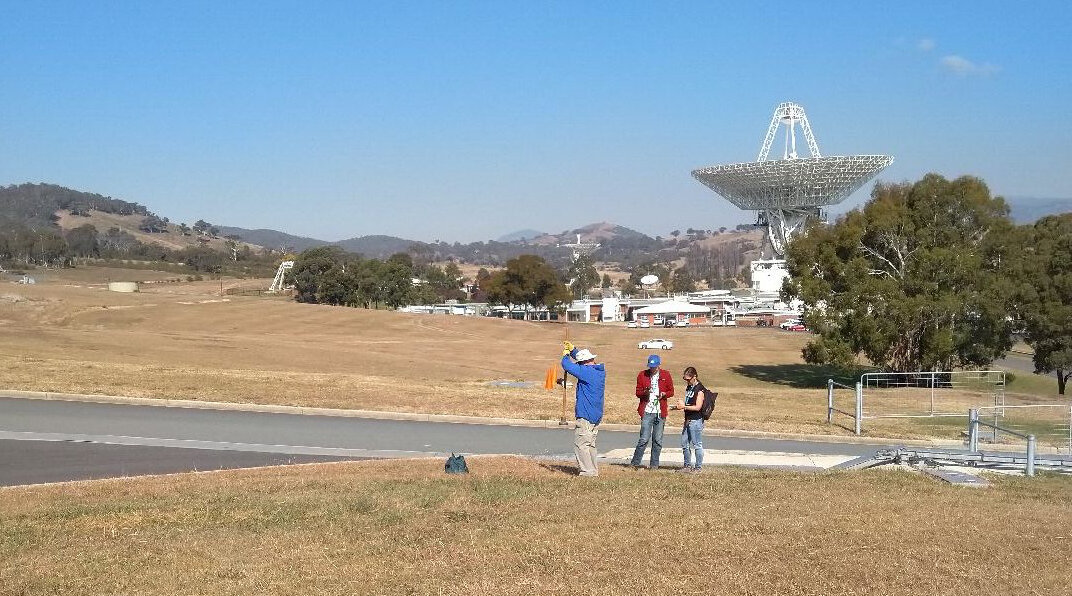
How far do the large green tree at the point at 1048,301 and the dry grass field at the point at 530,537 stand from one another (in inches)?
1512

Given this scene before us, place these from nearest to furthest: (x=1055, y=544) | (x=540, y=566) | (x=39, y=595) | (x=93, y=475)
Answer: (x=39, y=595) → (x=540, y=566) → (x=1055, y=544) → (x=93, y=475)

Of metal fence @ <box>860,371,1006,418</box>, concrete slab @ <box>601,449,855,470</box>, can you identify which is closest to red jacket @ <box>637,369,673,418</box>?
concrete slab @ <box>601,449,855,470</box>

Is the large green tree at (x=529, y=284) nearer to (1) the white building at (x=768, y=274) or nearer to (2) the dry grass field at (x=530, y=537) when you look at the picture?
(1) the white building at (x=768, y=274)

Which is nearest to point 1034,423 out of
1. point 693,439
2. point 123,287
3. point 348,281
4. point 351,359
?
point 693,439

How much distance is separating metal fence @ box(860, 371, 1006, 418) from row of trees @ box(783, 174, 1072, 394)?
37.6ft

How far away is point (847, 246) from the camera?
48656 millimetres

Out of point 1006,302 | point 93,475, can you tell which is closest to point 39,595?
point 93,475

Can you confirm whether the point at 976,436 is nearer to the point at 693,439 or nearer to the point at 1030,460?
the point at 1030,460

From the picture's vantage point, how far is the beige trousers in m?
12.9

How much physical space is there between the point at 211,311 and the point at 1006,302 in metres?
56.9

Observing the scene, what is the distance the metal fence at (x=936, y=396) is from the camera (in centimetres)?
2575

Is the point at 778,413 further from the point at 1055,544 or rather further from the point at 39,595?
the point at 39,595

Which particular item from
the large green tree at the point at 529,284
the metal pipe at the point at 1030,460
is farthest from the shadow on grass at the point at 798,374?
the large green tree at the point at 529,284

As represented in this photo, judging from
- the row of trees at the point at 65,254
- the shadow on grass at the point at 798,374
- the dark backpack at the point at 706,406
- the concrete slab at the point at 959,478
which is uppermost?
the row of trees at the point at 65,254
